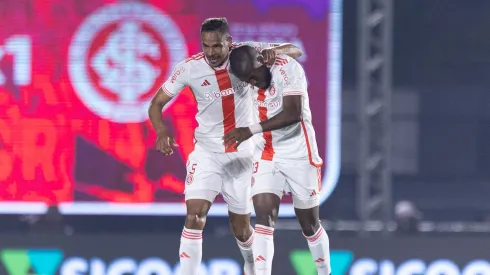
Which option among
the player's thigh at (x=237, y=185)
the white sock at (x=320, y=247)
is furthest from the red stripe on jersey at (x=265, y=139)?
the white sock at (x=320, y=247)

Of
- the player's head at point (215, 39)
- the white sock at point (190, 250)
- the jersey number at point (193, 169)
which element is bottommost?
the white sock at point (190, 250)

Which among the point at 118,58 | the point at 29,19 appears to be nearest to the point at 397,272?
the point at 118,58

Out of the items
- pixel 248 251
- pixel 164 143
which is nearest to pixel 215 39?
pixel 164 143

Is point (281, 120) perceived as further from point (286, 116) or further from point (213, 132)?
point (213, 132)

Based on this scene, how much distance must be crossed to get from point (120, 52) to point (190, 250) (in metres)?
3.08

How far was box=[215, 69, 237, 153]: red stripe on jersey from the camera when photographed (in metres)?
8.18

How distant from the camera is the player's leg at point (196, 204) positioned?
793 centimetres

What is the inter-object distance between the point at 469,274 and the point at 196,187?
107 inches

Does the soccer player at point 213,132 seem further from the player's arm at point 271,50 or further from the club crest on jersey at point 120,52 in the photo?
the club crest on jersey at point 120,52

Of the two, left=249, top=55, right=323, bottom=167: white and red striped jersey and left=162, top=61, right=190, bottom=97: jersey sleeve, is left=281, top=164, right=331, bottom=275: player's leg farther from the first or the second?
left=162, top=61, right=190, bottom=97: jersey sleeve

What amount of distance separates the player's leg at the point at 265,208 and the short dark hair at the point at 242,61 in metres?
0.71

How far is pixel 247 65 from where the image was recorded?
778 centimetres

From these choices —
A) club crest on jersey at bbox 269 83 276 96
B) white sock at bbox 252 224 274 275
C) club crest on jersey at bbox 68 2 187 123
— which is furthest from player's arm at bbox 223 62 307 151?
club crest on jersey at bbox 68 2 187 123

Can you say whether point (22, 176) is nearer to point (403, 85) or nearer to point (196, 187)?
point (196, 187)
